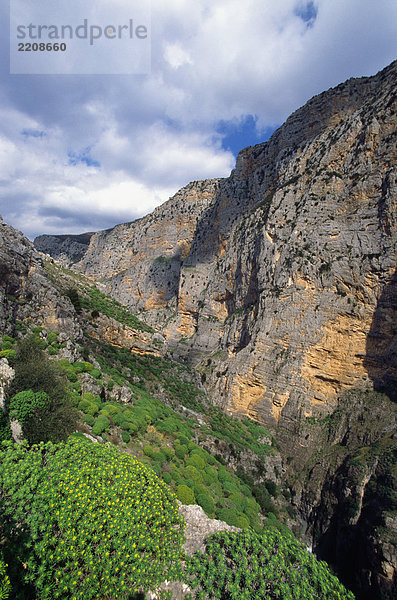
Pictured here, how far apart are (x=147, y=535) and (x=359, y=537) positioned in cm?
2390

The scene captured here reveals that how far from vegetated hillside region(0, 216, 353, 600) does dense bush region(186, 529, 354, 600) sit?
4 cm

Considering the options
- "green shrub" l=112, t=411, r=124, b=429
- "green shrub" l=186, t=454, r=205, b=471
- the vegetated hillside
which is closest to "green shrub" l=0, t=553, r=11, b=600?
the vegetated hillside

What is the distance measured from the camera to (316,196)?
135ft

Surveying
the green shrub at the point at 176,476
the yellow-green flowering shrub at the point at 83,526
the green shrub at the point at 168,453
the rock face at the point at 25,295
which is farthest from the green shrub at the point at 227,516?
the rock face at the point at 25,295

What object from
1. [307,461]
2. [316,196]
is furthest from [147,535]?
[316,196]

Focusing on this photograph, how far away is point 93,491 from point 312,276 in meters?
36.5

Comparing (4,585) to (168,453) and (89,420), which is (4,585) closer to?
(89,420)

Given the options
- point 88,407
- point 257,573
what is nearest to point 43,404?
point 88,407

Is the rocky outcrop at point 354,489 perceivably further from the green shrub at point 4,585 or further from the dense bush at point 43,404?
the green shrub at point 4,585

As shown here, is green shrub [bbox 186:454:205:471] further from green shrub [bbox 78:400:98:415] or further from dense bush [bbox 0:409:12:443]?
dense bush [bbox 0:409:12:443]

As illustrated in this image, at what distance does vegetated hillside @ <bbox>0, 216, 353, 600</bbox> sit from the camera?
21.4 feet

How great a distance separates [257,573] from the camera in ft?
27.8

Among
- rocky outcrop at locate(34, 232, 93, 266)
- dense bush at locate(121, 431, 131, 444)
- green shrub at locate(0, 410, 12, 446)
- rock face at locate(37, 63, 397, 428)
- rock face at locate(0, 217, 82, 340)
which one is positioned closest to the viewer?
green shrub at locate(0, 410, 12, 446)

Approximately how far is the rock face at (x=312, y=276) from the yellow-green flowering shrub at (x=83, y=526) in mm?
30377
